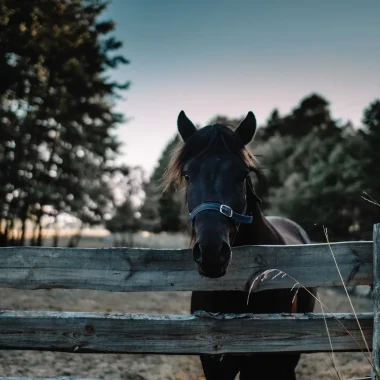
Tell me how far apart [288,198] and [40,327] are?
94.7 feet

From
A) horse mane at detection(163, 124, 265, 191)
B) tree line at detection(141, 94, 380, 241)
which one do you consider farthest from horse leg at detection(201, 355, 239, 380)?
tree line at detection(141, 94, 380, 241)

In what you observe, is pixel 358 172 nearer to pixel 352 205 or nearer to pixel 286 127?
pixel 352 205

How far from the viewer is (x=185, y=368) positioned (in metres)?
6.11

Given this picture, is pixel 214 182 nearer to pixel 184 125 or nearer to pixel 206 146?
pixel 206 146

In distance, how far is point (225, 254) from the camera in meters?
2.41

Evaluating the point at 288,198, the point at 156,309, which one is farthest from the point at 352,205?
the point at 156,309

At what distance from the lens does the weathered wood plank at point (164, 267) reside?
2.73m

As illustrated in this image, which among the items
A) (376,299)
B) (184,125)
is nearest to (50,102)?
(184,125)

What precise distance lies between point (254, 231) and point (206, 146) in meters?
0.82

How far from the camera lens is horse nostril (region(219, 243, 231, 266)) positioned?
93.5 inches

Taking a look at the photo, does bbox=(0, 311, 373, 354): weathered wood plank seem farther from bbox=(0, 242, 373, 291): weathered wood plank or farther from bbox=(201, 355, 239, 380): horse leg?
bbox=(201, 355, 239, 380): horse leg

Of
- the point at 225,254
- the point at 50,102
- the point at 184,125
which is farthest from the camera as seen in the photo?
the point at 50,102

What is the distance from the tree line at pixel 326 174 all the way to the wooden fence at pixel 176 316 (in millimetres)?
12301

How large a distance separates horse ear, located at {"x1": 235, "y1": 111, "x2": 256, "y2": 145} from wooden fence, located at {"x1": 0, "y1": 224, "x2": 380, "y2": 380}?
39.9 inches
